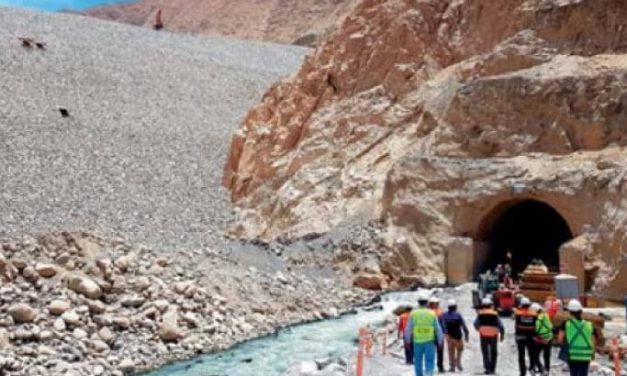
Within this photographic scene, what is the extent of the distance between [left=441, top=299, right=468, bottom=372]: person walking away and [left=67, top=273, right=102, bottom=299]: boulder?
933 cm

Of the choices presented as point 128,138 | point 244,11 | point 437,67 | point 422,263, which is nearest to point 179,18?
point 244,11

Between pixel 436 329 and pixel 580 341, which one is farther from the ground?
pixel 436 329

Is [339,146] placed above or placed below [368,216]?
above

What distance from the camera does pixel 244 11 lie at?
376 ft

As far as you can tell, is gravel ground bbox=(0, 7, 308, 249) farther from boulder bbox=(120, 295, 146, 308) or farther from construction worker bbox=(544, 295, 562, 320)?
construction worker bbox=(544, 295, 562, 320)

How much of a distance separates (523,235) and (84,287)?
18219 mm

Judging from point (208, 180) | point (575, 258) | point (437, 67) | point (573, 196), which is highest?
point (437, 67)

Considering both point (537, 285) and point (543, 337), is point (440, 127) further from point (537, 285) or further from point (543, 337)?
point (543, 337)

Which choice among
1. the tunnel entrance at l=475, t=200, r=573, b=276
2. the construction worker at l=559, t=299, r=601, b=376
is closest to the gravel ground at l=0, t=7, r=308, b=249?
the tunnel entrance at l=475, t=200, r=573, b=276

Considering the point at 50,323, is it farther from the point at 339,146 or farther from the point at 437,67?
the point at 437,67

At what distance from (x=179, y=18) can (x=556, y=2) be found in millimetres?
98703

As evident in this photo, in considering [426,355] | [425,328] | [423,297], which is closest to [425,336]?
[425,328]

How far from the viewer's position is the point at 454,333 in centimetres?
1454

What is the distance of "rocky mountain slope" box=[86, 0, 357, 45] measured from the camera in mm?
104125
